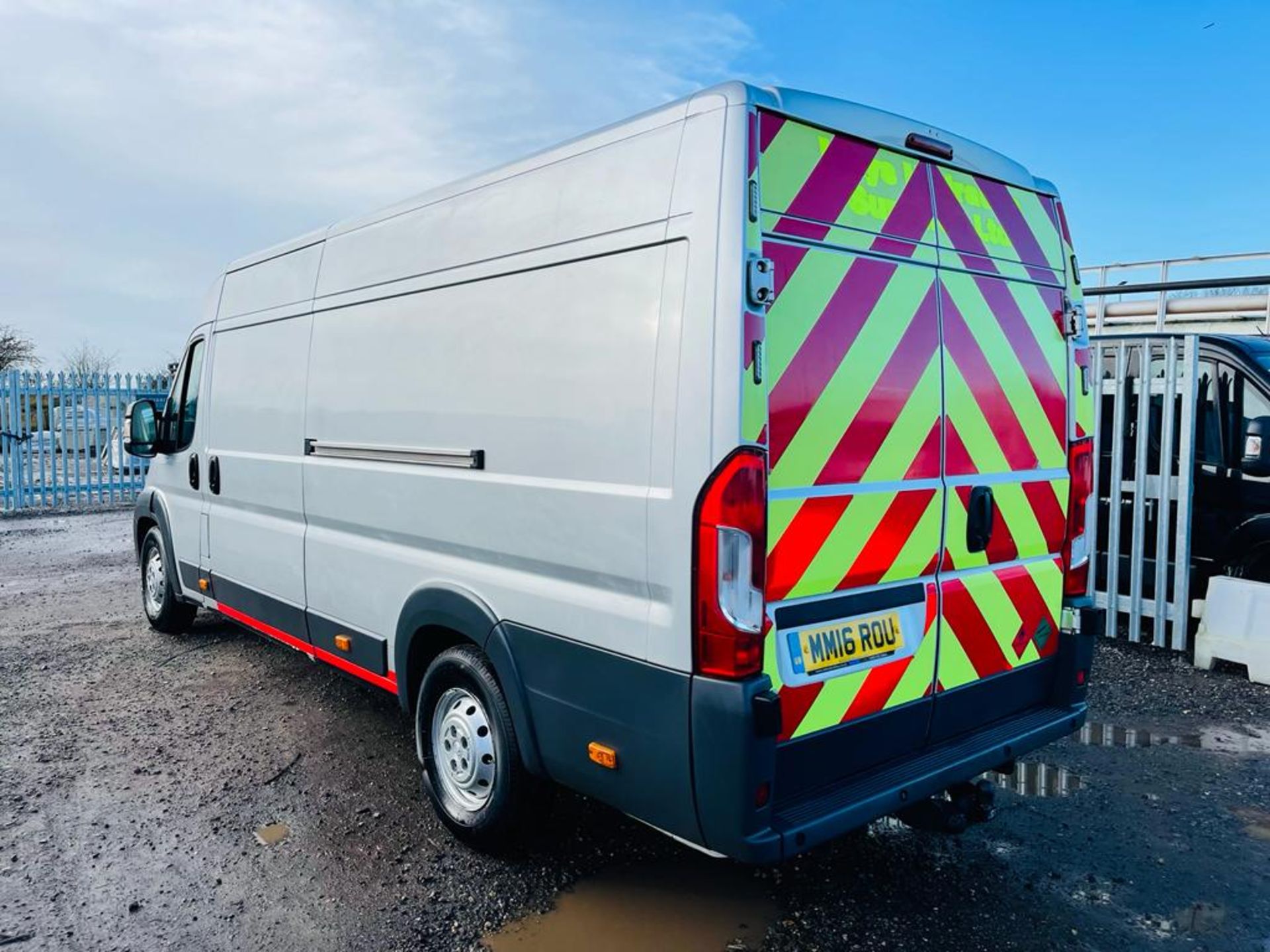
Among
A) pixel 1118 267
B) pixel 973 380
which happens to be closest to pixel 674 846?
pixel 973 380

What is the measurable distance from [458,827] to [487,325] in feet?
6.13

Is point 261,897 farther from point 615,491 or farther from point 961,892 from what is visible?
point 961,892

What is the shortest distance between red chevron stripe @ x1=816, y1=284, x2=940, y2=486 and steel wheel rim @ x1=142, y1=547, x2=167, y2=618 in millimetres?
5449

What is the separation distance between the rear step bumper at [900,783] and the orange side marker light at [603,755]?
0.47m

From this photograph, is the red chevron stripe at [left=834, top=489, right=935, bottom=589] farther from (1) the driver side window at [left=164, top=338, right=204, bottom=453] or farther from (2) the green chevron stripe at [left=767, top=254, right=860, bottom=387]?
(1) the driver side window at [left=164, top=338, right=204, bottom=453]

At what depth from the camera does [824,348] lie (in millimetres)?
2814

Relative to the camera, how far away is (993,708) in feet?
11.3

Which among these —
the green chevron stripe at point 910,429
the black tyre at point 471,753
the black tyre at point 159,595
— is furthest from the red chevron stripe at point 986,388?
the black tyre at point 159,595

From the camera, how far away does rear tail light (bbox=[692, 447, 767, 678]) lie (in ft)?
8.27

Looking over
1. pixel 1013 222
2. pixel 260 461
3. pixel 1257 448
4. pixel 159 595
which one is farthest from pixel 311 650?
pixel 1257 448

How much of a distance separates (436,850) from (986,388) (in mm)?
2671

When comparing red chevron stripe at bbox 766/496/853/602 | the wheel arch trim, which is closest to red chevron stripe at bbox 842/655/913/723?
red chevron stripe at bbox 766/496/853/602

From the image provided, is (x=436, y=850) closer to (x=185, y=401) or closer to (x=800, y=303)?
(x=800, y=303)

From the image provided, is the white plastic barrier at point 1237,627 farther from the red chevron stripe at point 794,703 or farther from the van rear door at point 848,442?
the red chevron stripe at point 794,703
